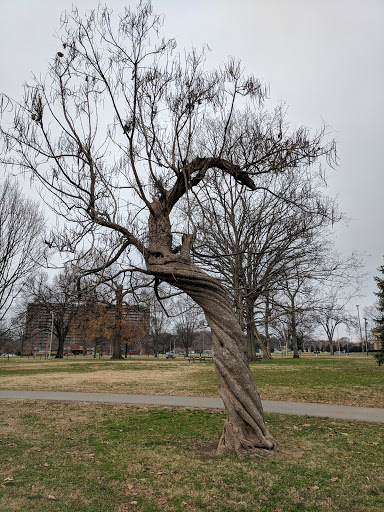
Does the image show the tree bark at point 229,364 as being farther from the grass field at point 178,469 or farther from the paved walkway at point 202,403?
the paved walkway at point 202,403

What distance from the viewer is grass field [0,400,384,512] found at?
3.81 meters

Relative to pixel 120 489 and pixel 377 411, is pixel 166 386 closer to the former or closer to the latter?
pixel 377 411

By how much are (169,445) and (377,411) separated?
580 centimetres

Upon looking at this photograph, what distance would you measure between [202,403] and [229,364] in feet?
17.5

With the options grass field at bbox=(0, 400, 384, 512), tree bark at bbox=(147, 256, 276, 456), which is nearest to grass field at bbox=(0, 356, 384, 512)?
grass field at bbox=(0, 400, 384, 512)

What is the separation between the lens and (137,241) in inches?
234

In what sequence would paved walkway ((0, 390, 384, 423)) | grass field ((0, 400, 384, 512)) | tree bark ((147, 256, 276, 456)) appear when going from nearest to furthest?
grass field ((0, 400, 384, 512))
tree bark ((147, 256, 276, 456))
paved walkway ((0, 390, 384, 423))

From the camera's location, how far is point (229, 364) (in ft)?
18.2

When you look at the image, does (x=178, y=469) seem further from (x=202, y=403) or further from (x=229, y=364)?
(x=202, y=403)

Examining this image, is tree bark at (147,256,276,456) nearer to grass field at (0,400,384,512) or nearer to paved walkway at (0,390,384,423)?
grass field at (0,400,384,512)

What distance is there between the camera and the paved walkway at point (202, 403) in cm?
863

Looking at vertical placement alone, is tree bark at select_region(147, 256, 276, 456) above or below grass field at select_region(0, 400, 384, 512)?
above

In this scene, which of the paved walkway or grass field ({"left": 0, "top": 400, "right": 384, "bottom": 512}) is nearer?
grass field ({"left": 0, "top": 400, "right": 384, "bottom": 512})

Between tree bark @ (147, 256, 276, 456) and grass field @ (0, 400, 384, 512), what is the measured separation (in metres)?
0.31
